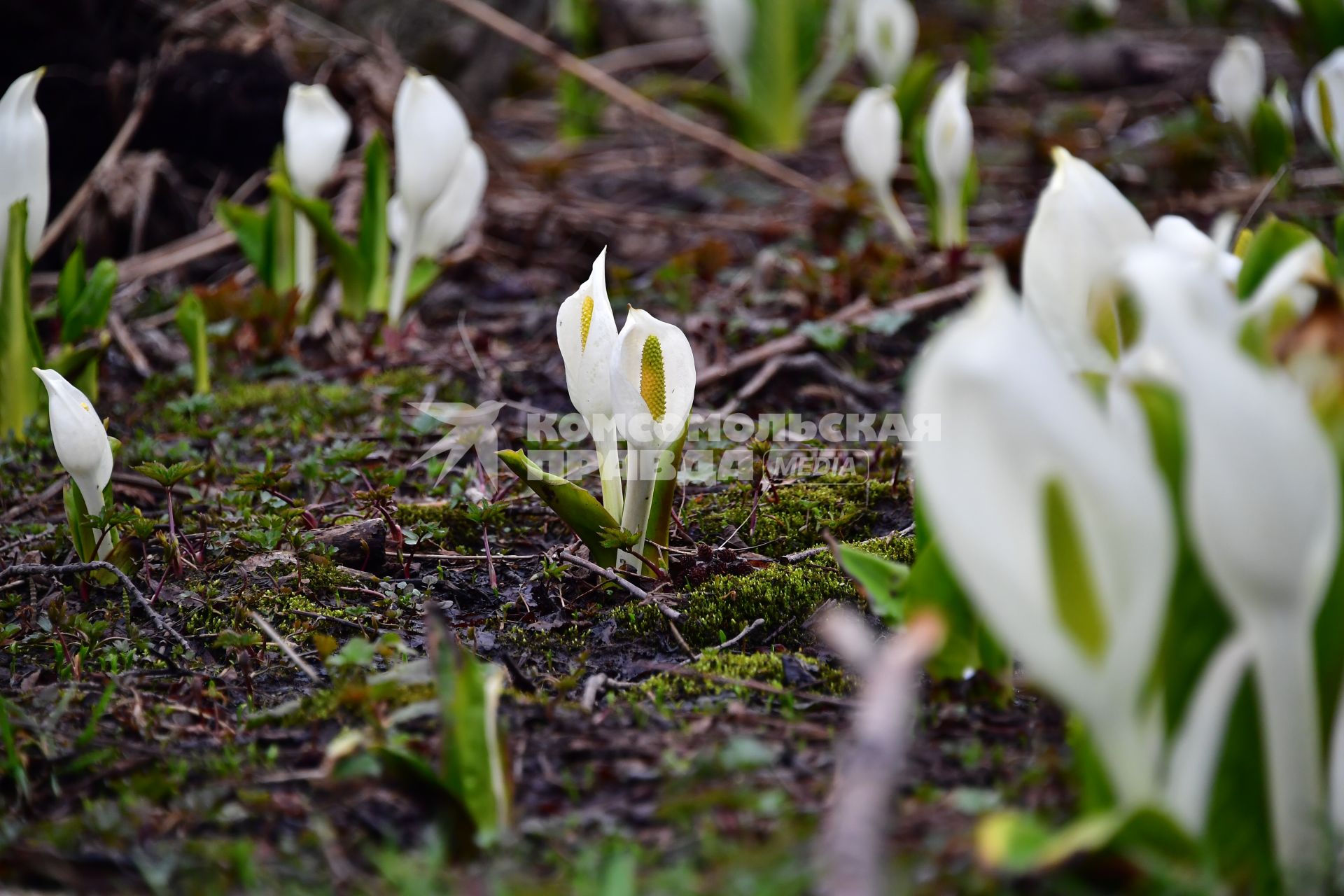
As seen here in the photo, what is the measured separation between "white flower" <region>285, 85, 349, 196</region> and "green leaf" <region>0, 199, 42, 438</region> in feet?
2.45

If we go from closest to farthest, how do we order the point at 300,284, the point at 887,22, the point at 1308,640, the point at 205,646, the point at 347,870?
the point at 1308,640
the point at 347,870
the point at 205,646
the point at 300,284
the point at 887,22

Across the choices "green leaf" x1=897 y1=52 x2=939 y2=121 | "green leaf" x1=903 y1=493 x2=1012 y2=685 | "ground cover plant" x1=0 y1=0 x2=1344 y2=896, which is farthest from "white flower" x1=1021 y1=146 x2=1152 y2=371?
"green leaf" x1=897 y1=52 x2=939 y2=121

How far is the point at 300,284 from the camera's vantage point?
2.93 m

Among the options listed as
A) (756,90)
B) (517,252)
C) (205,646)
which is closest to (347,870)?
(205,646)

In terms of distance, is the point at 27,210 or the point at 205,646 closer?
the point at 205,646

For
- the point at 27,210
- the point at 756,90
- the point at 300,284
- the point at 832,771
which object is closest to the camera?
the point at 832,771

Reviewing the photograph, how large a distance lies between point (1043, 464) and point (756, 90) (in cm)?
431

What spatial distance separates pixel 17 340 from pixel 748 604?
1558 mm

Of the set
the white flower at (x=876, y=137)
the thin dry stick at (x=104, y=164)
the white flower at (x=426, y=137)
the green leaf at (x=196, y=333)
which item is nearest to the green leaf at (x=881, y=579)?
the white flower at (x=426, y=137)

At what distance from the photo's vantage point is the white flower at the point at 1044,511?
0.76 m

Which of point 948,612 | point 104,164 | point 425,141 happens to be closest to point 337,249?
point 425,141

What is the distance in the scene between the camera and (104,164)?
3.32 m

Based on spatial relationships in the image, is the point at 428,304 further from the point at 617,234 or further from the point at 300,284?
the point at 617,234

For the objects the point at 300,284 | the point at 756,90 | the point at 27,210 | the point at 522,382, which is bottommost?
the point at 522,382
